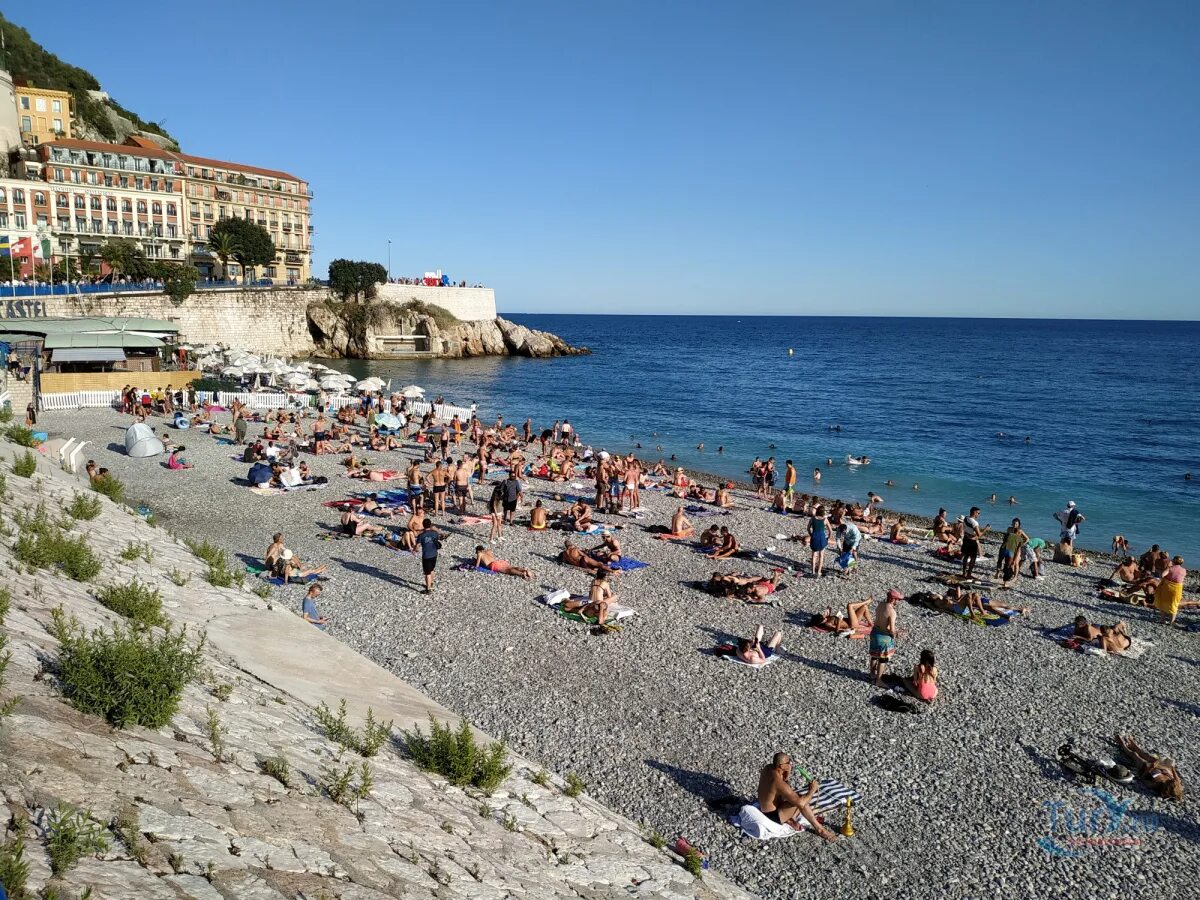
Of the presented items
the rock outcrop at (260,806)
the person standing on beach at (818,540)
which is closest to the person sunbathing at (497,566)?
the person standing on beach at (818,540)

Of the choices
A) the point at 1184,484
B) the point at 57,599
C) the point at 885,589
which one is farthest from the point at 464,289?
the point at 57,599

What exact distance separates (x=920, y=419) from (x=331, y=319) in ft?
A: 163

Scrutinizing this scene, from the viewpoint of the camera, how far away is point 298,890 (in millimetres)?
4652

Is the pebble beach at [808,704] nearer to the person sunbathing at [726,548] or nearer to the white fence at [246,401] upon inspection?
the person sunbathing at [726,548]

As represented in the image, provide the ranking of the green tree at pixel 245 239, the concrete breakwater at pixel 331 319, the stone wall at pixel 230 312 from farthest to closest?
1. the green tree at pixel 245 239
2. the concrete breakwater at pixel 331 319
3. the stone wall at pixel 230 312

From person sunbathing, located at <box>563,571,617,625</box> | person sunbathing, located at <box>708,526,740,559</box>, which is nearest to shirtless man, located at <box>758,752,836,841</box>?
person sunbathing, located at <box>563,571,617,625</box>

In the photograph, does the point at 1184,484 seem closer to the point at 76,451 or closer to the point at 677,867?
the point at 677,867

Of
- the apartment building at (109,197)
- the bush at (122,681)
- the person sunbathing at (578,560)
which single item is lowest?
the person sunbathing at (578,560)

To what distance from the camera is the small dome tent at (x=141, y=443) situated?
893 inches

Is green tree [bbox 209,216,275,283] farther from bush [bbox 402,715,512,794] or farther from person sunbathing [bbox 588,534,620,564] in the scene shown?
bush [bbox 402,715,512,794]

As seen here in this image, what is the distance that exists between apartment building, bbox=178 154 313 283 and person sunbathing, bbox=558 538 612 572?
224 ft

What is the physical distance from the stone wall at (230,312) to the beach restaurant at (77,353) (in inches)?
609

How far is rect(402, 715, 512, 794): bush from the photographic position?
6.99 meters

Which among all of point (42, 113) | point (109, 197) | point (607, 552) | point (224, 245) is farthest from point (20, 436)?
point (42, 113)
